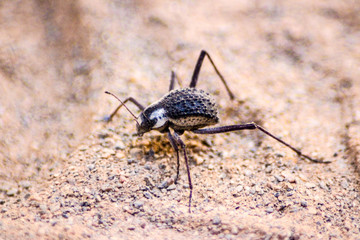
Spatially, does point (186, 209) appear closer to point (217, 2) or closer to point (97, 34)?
point (97, 34)

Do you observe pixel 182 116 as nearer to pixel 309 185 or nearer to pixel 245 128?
pixel 245 128

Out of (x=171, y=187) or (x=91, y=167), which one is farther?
(x=91, y=167)

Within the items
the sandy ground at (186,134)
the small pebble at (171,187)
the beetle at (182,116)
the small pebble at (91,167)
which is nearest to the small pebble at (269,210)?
the sandy ground at (186,134)

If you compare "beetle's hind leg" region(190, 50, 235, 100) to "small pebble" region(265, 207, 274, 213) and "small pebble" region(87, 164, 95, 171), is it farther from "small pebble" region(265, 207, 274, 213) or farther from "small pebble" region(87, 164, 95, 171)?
"small pebble" region(265, 207, 274, 213)

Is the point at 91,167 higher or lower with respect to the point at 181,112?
lower

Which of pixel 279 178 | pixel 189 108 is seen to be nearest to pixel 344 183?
pixel 279 178

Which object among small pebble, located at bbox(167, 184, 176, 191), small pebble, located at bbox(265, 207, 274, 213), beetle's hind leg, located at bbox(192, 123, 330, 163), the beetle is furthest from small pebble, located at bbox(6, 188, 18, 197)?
small pebble, located at bbox(265, 207, 274, 213)
